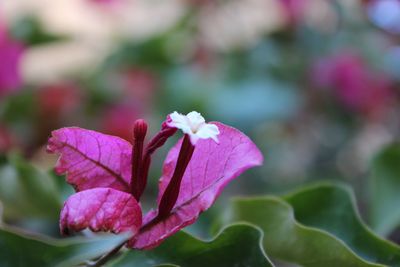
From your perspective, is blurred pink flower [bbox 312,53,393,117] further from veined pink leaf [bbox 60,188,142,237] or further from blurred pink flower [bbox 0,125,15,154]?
veined pink leaf [bbox 60,188,142,237]

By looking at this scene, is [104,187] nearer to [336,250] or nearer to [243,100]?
[336,250]

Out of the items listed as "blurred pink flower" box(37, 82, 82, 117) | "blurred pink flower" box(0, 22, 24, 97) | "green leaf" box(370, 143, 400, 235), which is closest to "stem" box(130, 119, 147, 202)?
"green leaf" box(370, 143, 400, 235)

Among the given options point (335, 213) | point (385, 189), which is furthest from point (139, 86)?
point (335, 213)

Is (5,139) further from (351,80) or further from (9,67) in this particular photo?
(351,80)

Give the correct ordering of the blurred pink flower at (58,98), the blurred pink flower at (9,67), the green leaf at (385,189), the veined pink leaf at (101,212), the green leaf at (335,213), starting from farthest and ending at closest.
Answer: the blurred pink flower at (58,98)
the blurred pink flower at (9,67)
the green leaf at (385,189)
the green leaf at (335,213)
the veined pink leaf at (101,212)

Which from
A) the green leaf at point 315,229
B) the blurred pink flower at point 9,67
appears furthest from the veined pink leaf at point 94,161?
the blurred pink flower at point 9,67

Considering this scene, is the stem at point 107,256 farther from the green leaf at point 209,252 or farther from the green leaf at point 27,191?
the green leaf at point 27,191
